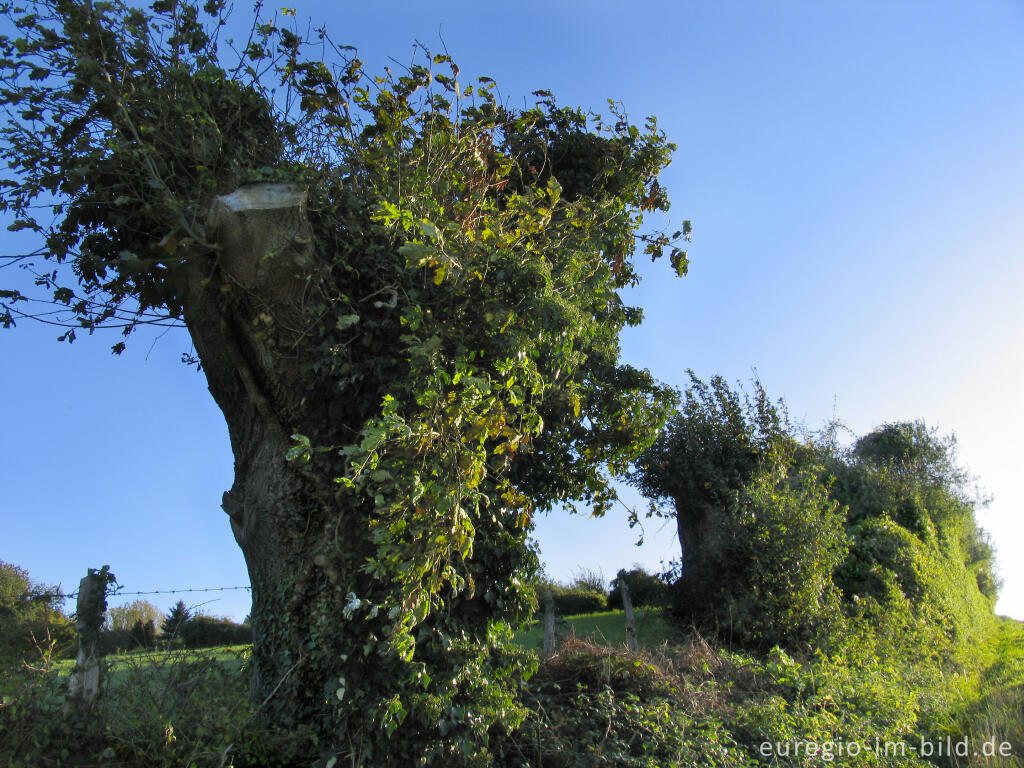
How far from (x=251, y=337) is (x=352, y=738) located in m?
3.82

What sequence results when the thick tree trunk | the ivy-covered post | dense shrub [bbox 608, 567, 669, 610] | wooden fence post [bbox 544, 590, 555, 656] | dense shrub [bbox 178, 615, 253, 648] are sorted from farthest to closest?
dense shrub [bbox 608, 567, 669, 610], wooden fence post [bbox 544, 590, 555, 656], dense shrub [bbox 178, 615, 253, 648], the thick tree trunk, the ivy-covered post

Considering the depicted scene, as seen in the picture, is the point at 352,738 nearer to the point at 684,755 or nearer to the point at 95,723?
the point at 95,723

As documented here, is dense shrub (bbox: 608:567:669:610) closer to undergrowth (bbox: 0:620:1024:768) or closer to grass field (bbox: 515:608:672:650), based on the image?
grass field (bbox: 515:608:672:650)

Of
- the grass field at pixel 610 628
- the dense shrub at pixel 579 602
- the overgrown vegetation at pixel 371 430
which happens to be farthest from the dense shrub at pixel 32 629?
the dense shrub at pixel 579 602

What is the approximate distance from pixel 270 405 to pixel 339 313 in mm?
1198

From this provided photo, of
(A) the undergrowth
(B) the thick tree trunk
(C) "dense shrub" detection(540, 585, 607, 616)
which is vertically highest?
(B) the thick tree trunk

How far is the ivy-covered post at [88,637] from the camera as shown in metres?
4.80

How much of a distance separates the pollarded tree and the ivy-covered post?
1364 millimetres

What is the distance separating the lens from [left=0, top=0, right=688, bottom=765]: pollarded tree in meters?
5.62

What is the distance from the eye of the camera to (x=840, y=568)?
14641 mm

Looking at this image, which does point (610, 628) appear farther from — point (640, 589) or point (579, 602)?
point (579, 602)

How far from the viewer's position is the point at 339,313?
20.9 feet

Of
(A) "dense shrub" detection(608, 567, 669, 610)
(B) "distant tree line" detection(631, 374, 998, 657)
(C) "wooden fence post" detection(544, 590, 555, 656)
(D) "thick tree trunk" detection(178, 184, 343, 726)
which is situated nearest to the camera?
(D) "thick tree trunk" detection(178, 184, 343, 726)

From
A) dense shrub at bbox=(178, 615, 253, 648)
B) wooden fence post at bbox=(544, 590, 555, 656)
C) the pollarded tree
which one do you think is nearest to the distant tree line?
wooden fence post at bbox=(544, 590, 555, 656)
